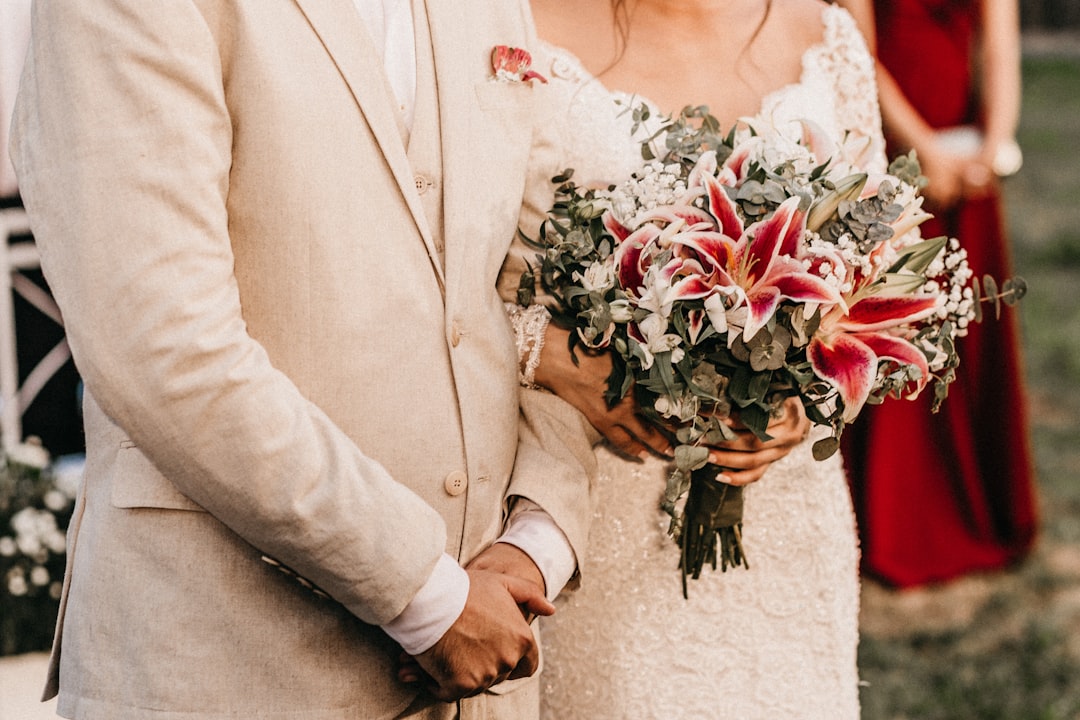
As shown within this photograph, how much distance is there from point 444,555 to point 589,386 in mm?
531

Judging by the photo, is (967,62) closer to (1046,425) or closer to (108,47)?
(1046,425)

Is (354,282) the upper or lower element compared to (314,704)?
upper

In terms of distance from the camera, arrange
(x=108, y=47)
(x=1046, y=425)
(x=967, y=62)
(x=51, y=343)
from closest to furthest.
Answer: (x=108, y=47) → (x=51, y=343) → (x=967, y=62) → (x=1046, y=425)

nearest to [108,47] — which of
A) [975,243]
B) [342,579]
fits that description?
[342,579]

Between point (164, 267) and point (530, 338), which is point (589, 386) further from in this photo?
point (164, 267)

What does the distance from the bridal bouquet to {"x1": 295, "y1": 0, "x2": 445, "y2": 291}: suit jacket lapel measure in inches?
14.6

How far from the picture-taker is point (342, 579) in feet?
5.68

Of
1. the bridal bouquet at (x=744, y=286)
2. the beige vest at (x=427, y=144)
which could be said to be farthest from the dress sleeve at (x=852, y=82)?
the beige vest at (x=427, y=144)

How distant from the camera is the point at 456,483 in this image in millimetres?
1947

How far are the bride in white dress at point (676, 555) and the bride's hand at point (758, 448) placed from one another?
0.85 ft

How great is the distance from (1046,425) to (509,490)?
237 inches

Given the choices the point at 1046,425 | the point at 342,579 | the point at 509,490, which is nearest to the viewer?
the point at 342,579

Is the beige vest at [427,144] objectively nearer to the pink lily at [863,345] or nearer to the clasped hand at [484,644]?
the clasped hand at [484,644]

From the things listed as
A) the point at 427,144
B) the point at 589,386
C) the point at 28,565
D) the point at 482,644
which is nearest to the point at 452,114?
the point at 427,144
